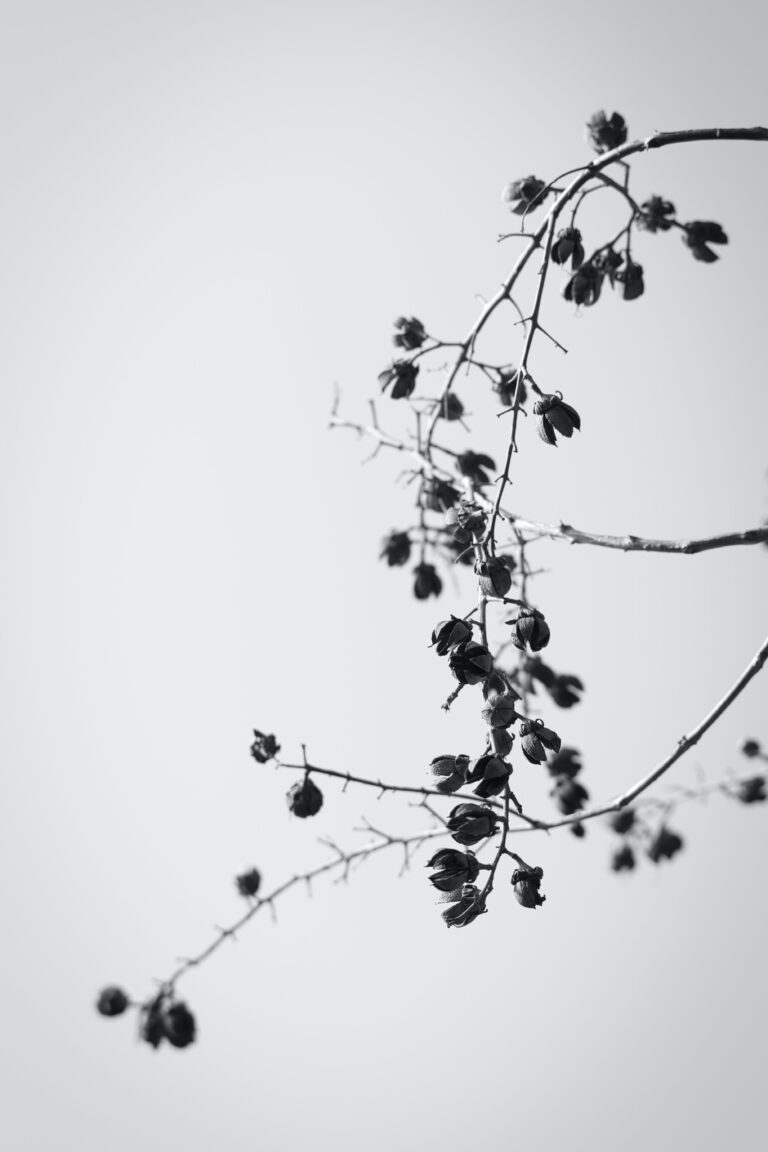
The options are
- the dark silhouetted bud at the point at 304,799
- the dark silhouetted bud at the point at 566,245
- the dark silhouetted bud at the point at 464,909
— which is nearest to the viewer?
the dark silhouetted bud at the point at 464,909

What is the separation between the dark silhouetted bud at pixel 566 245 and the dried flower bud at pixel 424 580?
109cm

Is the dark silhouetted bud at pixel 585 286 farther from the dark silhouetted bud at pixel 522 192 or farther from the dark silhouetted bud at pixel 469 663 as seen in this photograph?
the dark silhouetted bud at pixel 469 663

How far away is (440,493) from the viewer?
9.66 ft

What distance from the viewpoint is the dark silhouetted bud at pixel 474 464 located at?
118 inches

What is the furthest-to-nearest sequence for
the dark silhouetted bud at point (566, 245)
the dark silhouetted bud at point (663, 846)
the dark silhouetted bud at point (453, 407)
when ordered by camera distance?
the dark silhouetted bud at point (663, 846), the dark silhouetted bud at point (453, 407), the dark silhouetted bud at point (566, 245)

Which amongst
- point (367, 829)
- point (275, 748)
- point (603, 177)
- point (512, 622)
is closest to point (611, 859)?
point (367, 829)

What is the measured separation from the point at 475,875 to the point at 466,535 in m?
0.79

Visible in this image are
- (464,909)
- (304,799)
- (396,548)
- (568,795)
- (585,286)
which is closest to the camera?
(464,909)

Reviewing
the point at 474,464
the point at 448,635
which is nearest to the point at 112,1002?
the point at 448,635

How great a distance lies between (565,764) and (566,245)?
1.60 meters

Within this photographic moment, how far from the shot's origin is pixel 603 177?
98.2 inches

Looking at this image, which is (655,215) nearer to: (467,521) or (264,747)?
(467,521)

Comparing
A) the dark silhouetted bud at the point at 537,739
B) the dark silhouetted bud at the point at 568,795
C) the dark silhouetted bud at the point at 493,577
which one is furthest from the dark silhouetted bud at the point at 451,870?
the dark silhouetted bud at the point at 568,795

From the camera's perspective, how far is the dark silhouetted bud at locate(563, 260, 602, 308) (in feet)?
9.26
